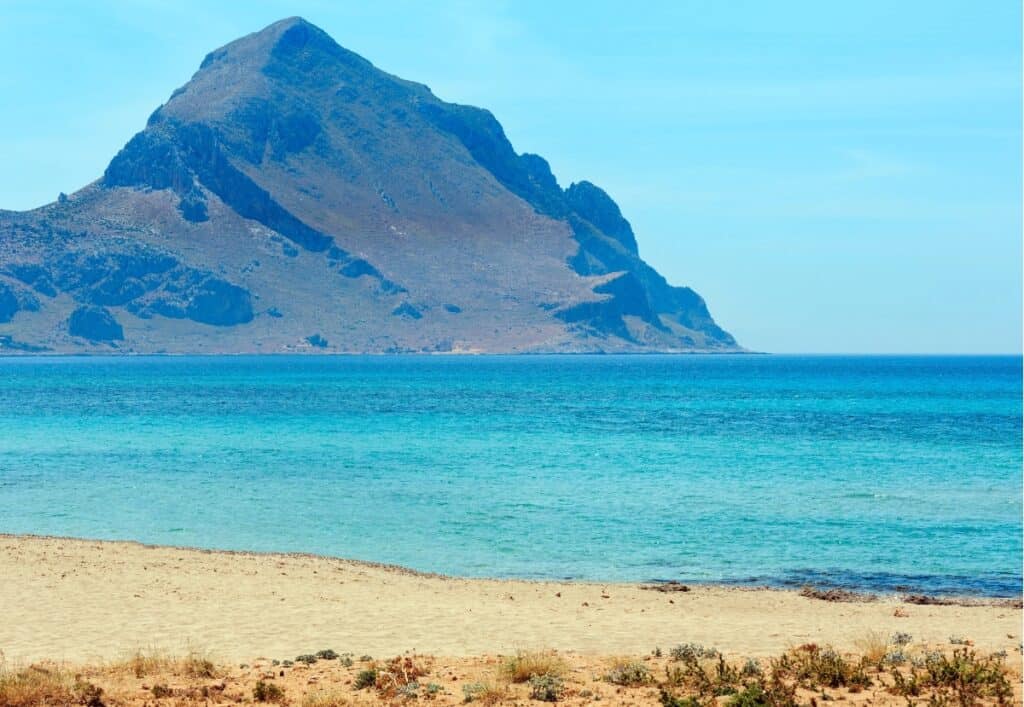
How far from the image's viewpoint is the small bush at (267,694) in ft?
44.8

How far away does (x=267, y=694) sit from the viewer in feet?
45.0

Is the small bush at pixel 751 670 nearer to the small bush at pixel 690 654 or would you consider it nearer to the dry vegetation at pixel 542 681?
the dry vegetation at pixel 542 681

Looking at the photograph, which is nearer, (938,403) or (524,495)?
(524,495)

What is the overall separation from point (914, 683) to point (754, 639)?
5277 millimetres

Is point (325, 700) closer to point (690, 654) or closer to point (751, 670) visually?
point (690, 654)

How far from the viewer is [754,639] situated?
737 inches

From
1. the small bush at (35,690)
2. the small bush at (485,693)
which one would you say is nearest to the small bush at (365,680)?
the small bush at (485,693)

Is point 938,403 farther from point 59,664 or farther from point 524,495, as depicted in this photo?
point 59,664

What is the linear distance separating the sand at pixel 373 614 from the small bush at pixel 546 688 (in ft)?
11.0

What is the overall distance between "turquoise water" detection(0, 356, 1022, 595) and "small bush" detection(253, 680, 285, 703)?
45.6 ft

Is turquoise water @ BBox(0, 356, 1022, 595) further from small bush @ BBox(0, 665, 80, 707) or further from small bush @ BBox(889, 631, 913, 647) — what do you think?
small bush @ BBox(0, 665, 80, 707)

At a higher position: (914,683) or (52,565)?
(914,683)

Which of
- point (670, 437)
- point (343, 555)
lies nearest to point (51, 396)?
point (670, 437)

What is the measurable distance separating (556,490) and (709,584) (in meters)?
16.3
